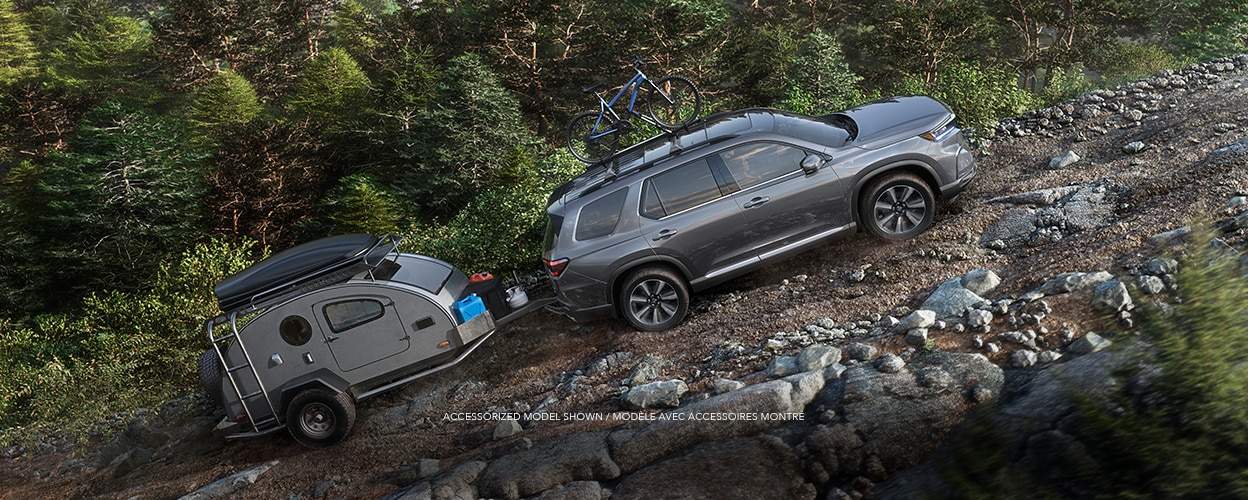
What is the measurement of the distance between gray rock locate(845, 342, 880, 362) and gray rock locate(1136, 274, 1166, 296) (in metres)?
2.01

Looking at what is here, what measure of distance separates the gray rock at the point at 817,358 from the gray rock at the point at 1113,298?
2.01 meters

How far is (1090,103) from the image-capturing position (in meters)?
11.8

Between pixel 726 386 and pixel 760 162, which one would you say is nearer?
pixel 726 386

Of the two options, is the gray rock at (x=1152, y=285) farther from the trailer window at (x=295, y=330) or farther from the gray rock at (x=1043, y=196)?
the trailer window at (x=295, y=330)

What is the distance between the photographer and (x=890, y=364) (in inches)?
237

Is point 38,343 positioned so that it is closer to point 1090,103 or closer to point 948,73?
point 948,73

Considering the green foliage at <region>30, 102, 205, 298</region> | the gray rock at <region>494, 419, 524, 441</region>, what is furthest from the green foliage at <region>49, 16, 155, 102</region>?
the gray rock at <region>494, 419, 524, 441</region>

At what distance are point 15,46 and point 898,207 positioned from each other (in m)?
57.8

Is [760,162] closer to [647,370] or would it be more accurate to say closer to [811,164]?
[811,164]

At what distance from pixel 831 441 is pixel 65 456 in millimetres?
9876

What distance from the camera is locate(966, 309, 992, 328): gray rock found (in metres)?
6.27

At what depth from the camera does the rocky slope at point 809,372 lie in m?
5.46

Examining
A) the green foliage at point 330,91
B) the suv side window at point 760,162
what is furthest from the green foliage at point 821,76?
the green foliage at point 330,91

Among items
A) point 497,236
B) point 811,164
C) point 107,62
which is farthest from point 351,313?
point 107,62
